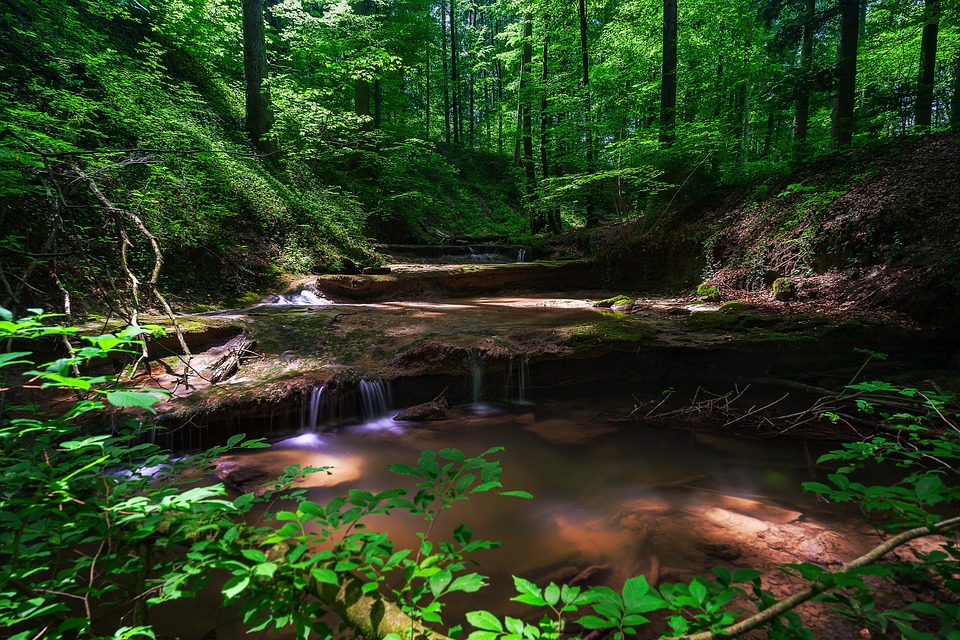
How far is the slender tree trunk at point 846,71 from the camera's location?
8.11m

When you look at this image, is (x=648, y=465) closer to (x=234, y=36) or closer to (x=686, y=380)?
(x=686, y=380)

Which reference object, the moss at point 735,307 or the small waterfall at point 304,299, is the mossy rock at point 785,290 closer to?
the moss at point 735,307

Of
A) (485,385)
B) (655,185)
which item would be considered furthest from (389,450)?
(655,185)

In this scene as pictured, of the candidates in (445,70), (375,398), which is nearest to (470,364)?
(375,398)

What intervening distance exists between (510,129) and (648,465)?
28.1m

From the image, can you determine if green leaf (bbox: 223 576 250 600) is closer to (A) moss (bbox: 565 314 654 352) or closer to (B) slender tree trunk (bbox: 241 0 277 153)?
(A) moss (bbox: 565 314 654 352)

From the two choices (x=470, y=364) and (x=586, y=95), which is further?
(x=586, y=95)

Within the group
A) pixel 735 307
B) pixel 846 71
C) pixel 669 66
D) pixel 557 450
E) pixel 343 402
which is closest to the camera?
pixel 557 450

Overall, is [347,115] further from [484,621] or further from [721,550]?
[484,621]

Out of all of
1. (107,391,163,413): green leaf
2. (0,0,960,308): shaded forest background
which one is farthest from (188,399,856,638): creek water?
(0,0,960,308): shaded forest background

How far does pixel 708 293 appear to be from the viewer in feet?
26.7

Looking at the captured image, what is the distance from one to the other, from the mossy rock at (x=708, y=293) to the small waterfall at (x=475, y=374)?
17.2 ft

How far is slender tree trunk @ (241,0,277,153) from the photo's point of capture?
10.8 meters

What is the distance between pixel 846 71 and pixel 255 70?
1413 cm
